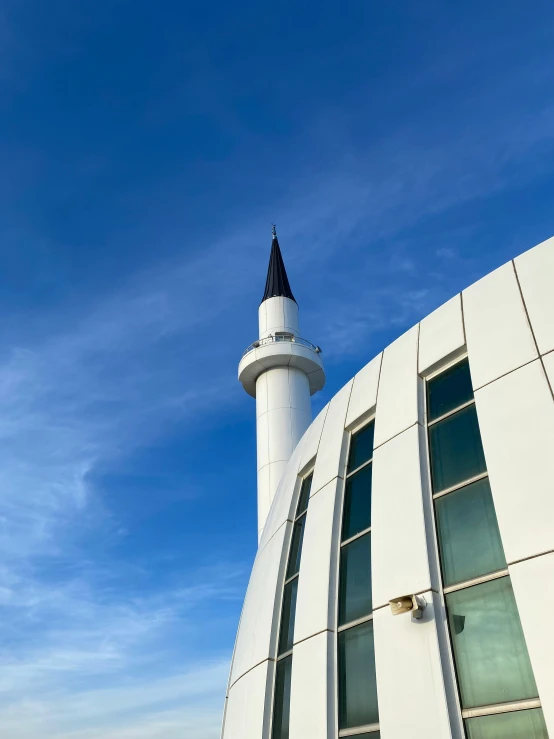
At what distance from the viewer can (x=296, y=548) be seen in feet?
37.8

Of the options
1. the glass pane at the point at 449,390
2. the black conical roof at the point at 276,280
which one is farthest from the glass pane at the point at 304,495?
the black conical roof at the point at 276,280

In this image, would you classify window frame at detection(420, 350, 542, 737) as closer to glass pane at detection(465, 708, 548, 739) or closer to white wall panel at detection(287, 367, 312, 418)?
glass pane at detection(465, 708, 548, 739)

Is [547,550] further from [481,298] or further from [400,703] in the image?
[481,298]

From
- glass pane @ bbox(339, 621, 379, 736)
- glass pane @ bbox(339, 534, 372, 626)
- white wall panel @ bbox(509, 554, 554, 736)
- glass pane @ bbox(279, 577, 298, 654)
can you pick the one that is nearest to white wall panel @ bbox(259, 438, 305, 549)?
glass pane @ bbox(279, 577, 298, 654)

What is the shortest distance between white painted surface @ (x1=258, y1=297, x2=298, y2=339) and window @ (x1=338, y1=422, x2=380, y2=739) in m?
24.2

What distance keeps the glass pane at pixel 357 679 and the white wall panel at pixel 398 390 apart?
9.62ft

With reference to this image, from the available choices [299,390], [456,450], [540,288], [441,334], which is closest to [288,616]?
[456,450]

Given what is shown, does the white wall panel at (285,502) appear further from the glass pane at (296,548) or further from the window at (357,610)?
the window at (357,610)

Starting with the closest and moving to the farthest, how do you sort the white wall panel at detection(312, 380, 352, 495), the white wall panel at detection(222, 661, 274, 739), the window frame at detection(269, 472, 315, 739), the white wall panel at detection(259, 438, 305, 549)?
the white wall panel at detection(222, 661, 274, 739)
the window frame at detection(269, 472, 315, 739)
the white wall panel at detection(312, 380, 352, 495)
the white wall panel at detection(259, 438, 305, 549)

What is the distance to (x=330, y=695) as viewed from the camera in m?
8.52

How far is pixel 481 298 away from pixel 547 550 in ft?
15.0

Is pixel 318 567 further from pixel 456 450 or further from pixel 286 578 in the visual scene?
pixel 456 450

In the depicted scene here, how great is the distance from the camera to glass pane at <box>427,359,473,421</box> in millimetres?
9195

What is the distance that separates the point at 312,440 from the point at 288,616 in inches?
146
